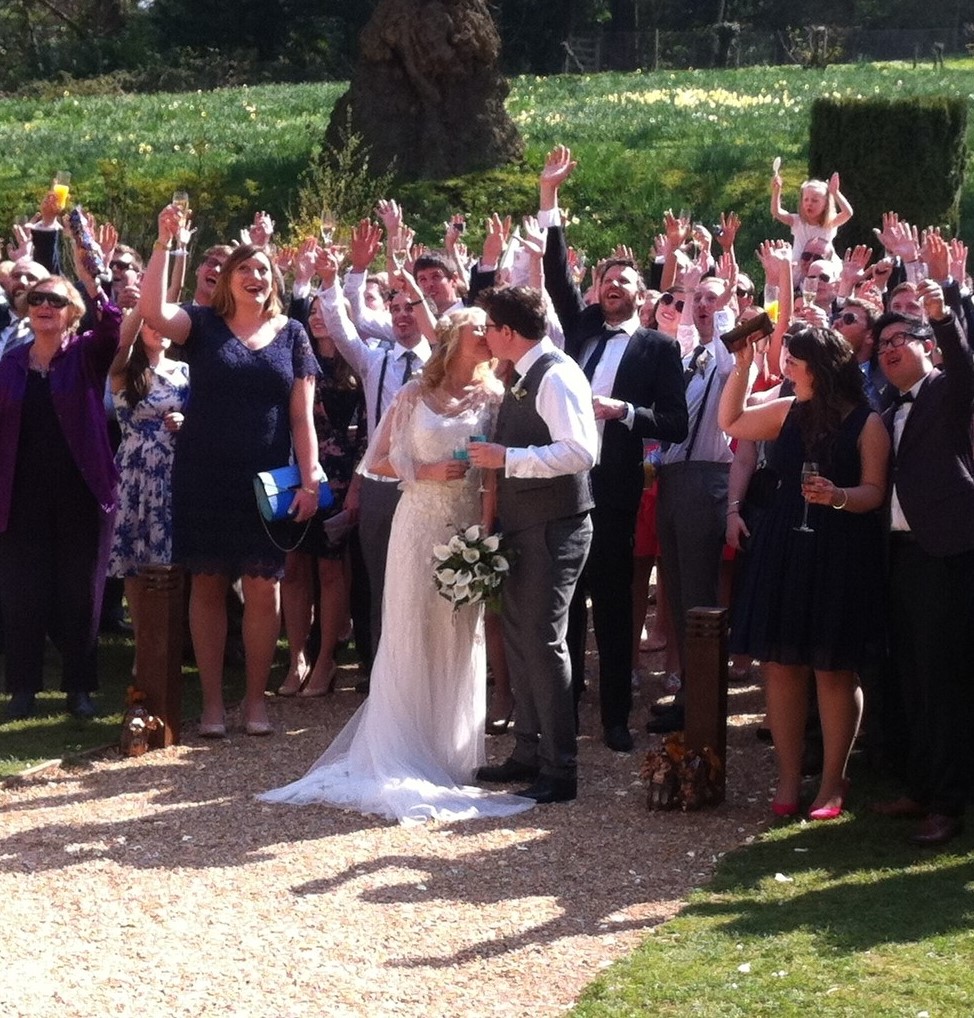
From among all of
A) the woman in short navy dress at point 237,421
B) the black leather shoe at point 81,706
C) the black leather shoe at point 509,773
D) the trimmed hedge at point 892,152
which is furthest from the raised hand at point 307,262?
the trimmed hedge at point 892,152

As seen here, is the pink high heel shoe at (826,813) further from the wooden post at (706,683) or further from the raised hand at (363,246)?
the raised hand at (363,246)

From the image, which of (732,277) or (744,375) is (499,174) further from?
(744,375)

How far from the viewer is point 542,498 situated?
24.0 ft

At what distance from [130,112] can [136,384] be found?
2738 cm

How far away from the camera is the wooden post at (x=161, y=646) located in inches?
326

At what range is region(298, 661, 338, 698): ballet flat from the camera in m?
9.36

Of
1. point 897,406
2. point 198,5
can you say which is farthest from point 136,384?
point 198,5

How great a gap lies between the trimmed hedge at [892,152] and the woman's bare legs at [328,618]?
43.0 feet

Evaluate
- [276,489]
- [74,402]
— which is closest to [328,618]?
[276,489]

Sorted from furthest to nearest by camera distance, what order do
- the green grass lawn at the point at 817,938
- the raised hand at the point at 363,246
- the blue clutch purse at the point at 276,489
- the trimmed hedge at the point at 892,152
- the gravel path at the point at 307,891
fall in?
the trimmed hedge at the point at 892,152 → the raised hand at the point at 363,246 → the blue clutch purse at the point at 276,489 → the gravel path at the point at 307,891 → the green grass lawn at the point at 817,938

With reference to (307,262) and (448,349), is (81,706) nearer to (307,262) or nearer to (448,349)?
(307,262)

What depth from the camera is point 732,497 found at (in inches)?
334

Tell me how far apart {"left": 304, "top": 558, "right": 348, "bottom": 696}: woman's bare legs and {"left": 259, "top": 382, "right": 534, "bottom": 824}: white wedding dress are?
5.23 ft

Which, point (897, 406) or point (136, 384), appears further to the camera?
point (136, 384)
